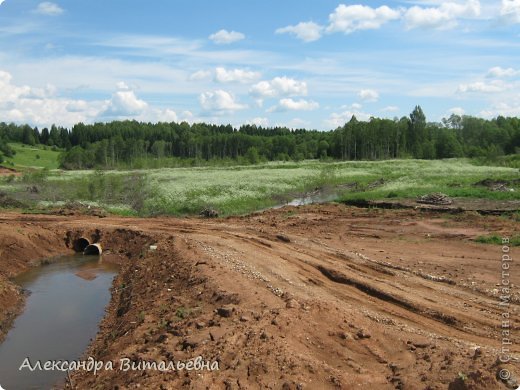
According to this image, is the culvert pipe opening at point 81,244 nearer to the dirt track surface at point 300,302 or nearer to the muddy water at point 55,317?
the dirt track surface at point 300,302

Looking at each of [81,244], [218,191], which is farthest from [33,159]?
[81,244]

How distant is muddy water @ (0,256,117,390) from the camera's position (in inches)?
500

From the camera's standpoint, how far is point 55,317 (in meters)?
17.0

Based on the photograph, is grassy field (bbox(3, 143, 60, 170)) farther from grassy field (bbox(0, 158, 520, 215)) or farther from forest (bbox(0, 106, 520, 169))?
grassy field (bbox(0, 158, 520, 215))

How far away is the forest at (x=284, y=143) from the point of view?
102m

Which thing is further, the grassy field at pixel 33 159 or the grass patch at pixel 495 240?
the grassy field at pixel 33 159

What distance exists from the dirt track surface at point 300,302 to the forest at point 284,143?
63.2 meters

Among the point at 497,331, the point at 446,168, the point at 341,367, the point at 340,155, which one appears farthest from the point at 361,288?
the point at 340,155

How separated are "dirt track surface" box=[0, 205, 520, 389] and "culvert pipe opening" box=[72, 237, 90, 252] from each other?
1.54 ft

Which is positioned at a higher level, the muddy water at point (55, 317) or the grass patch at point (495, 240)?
the grass patch at point (495, 240)

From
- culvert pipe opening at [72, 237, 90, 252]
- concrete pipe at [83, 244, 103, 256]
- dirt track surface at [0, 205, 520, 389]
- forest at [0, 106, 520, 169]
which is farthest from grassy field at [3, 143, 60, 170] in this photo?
dirt track surface at [0, 205, 520, 389]

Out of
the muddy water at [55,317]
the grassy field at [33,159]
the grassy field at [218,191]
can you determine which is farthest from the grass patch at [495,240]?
the grassy field at [33,159]

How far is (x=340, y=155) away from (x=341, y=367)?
110 m

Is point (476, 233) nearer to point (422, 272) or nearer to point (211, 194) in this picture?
point (422, 272)
